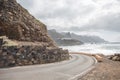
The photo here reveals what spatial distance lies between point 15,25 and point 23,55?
40.0ft

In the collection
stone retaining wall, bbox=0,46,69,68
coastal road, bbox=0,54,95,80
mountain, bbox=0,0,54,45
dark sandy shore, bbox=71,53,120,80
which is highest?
mountain, bbox=0,0,54,45

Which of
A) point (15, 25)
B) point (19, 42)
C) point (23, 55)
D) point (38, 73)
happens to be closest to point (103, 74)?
point (38, 73)

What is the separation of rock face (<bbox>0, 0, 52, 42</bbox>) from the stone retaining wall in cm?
699

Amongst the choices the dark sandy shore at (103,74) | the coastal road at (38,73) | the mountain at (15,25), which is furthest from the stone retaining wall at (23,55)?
the dark sandy shore at (103,74)

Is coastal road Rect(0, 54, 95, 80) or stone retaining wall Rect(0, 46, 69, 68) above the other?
stone retaining wall Rect(0, 46, 69, 68)

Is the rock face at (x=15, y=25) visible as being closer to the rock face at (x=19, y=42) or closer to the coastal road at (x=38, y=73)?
the rock face at (x=19, y=42)

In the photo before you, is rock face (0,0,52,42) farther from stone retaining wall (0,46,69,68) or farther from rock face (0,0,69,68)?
stone retaining wall (0,46,69,68)

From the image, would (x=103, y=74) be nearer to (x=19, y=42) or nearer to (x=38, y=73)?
(x=38, y=73)

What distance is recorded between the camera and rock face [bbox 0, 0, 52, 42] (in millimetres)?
36781

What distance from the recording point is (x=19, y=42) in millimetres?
35438

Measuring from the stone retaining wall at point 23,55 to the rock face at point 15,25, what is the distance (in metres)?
6.99

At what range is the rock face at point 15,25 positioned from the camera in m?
36.8

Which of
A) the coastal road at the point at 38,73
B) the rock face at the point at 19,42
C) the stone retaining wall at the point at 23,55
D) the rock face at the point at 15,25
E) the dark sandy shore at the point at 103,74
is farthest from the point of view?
the rock face at the point at 15,25

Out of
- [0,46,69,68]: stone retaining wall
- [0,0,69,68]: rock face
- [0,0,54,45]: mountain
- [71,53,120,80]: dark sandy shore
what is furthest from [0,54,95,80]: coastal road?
[0,0,54,45]: mountain
